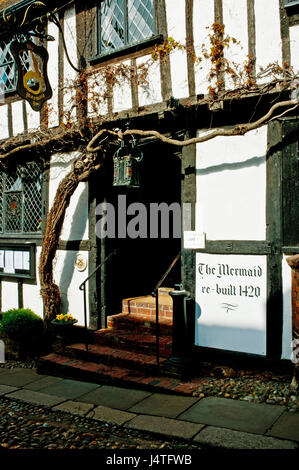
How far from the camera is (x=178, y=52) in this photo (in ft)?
19.7

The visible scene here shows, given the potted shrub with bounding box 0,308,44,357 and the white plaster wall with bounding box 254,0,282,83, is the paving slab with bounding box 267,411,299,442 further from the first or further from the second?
the potted shrub with bounding box 0,308,44,357

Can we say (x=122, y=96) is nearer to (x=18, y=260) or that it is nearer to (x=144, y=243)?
(x=144, y=243)

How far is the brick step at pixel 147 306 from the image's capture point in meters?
6.80

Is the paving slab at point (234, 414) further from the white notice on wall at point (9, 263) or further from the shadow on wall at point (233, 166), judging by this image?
the white notice on wall at point (9, 263)

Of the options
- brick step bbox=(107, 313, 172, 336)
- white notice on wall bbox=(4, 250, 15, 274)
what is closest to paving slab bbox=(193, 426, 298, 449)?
brick step bbox=(107, 313, 172, 336)

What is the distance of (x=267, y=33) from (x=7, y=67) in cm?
553

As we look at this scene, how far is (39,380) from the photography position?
608 cm

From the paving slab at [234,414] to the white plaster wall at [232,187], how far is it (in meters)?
2.01

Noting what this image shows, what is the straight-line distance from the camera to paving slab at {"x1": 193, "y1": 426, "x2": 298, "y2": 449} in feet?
12.2

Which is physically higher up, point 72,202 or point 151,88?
point 151,88

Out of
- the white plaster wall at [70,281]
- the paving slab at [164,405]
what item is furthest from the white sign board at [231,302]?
the white plaster wall at [70,281]
